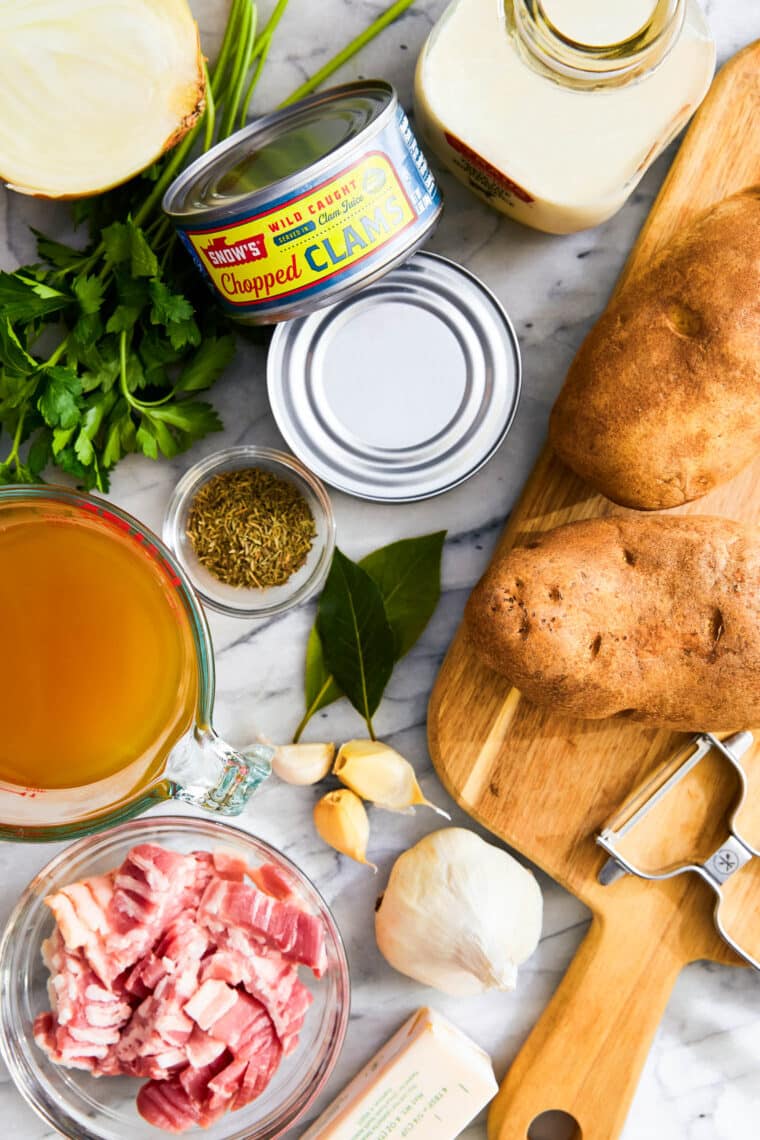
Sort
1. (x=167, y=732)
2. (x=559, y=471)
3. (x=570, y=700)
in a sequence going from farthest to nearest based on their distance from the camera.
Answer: (x=559, y=471) < (x=570, y=700) < (x=167, y=732)

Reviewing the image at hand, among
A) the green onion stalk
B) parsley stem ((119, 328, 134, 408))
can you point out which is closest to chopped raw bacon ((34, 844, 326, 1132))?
parsley stem ((119, 328, 134, 408))

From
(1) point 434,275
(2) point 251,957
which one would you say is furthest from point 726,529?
(2) point 251,957

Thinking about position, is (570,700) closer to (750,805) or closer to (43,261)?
(750,805)

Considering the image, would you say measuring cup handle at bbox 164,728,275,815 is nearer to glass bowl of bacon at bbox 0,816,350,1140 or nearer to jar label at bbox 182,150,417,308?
glass bowl of bacon at bbox 0,816,350,1140

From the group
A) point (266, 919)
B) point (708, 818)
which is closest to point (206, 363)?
point (266, 919)

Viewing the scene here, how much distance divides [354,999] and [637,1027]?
37 cm

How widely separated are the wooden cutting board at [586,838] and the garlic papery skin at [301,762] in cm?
15

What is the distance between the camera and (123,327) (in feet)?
3.61

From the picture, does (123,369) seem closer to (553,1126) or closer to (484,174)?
(484,174)

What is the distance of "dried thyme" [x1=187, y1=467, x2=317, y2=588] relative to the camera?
121cm

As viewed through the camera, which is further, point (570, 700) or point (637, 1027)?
point (637, 1027)

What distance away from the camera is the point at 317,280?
1028 millimetres

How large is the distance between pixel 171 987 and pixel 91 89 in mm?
1017

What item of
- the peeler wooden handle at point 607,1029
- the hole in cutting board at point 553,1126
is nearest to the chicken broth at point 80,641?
the peeler wooden handle at point 607,1029
